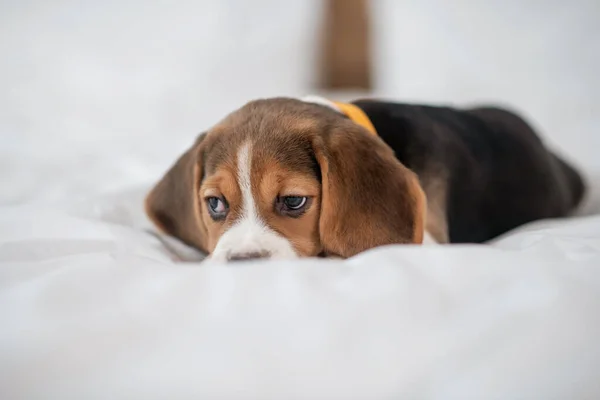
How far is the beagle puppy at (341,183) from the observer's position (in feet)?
6.15

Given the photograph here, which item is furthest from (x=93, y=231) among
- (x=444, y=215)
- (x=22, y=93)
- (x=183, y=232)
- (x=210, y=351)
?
(x=22, y=93)

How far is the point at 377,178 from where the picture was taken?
6.22 feet

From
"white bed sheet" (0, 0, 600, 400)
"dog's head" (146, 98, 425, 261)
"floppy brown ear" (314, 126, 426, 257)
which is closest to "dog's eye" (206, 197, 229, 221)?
"dog's head" (146, 98, 425, 261)

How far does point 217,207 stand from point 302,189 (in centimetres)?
33

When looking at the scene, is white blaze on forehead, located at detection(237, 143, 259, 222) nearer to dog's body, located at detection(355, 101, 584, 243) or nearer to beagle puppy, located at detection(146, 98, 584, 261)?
beagle puppy, located at detection(146, 98, 584, 261)

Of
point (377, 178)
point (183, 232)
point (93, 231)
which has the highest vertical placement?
point (377, 178)

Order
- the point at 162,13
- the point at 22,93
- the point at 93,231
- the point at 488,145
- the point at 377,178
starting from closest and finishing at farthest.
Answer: the point at 93,231 → the point at 377,178 → the point at 488,145 → the point at 22,93 → the point at 162,13

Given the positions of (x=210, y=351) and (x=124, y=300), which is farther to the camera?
(x=124, y=300)

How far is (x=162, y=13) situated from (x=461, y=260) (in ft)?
13.1

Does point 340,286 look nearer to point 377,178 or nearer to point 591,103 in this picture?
point 377,178

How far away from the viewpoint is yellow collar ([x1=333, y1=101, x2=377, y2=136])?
2.25 metres

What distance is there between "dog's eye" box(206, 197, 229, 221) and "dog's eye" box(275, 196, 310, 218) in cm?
20

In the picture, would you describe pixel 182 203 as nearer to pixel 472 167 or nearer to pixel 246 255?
pixel 246 255

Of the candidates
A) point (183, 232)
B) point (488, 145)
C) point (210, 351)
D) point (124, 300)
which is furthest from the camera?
point (488, 145)
